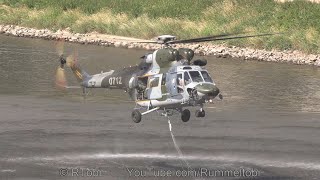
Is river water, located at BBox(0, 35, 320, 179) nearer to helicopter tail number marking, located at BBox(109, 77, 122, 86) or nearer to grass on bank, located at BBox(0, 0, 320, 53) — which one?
helicopter tail number marking, located at BBox(109, 77, 122, 86)

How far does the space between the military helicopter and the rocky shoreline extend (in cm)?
2668

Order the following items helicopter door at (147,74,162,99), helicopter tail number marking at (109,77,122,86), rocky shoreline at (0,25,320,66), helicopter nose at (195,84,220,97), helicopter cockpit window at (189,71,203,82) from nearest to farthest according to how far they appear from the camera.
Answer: helicopter nose at (195,84,220,97) → helicopter cockpit window at (189,71,203,82) → helicopter door at (147,74,162,99) → helicopter tail number marking at (109,77,122,86) → rocky shoreline at (0,25,320,66)

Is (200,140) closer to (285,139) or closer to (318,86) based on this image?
(285,139)

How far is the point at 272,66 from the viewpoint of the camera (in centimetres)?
6388

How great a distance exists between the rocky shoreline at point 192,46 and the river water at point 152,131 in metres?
4.22

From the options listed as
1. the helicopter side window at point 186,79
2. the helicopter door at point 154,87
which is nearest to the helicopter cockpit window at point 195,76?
the helicopter side window at point 186,79

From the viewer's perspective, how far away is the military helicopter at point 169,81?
91.2 ft

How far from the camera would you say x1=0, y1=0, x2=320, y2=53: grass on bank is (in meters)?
67.7

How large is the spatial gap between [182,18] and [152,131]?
3097cm

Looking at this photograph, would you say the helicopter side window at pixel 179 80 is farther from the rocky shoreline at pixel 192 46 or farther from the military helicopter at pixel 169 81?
the rocky shoreline at pixel 192 46

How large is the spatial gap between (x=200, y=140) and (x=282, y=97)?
11.5 m

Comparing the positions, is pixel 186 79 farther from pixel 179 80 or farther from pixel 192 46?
pixel 192 46

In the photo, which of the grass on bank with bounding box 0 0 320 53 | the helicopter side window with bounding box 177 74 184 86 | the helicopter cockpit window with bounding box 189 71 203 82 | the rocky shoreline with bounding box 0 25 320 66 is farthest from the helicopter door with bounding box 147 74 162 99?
the grass on bank with bounding box 0 0 320 53

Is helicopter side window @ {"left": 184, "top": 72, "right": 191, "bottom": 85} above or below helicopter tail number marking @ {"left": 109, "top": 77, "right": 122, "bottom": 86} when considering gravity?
above
